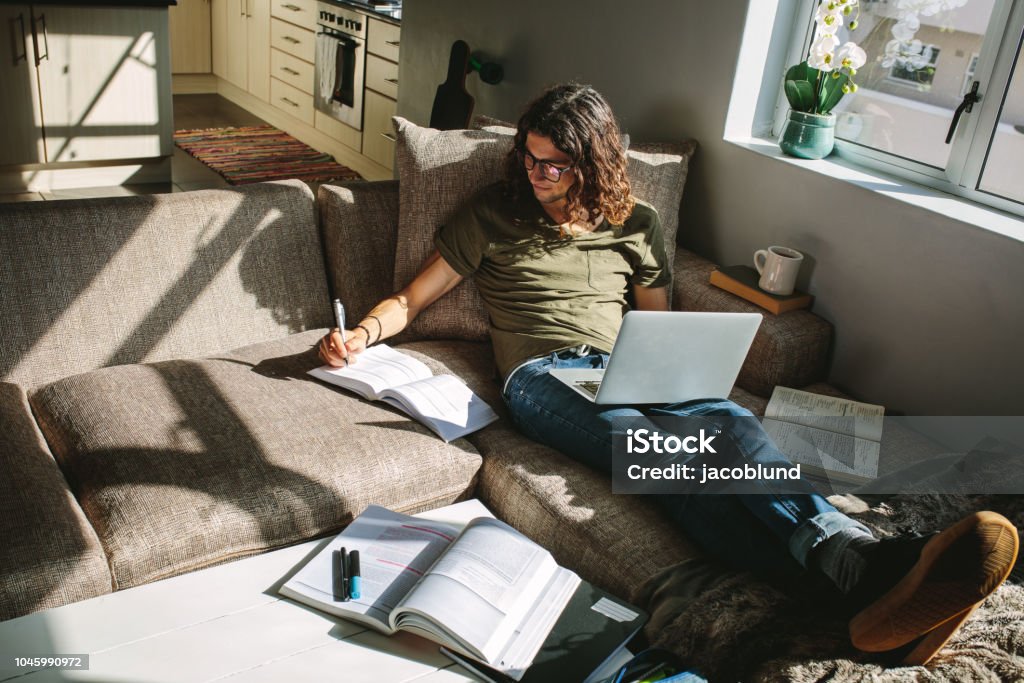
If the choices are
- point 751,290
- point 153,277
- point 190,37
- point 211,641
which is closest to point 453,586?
point 211,641

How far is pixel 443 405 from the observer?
1.96 meters

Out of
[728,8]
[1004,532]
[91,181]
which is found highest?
[728,8]

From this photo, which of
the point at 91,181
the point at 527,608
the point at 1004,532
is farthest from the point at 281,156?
the point at 1004,532

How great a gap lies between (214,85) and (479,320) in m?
5.48

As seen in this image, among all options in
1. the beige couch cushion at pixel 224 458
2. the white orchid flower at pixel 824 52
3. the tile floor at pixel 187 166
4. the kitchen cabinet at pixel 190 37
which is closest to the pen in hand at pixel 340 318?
the beige couch cushion at pixel 224 458

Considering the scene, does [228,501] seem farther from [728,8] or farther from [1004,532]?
[728,8]

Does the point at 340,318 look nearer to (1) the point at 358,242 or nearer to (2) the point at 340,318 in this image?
(2) the point at 340,318

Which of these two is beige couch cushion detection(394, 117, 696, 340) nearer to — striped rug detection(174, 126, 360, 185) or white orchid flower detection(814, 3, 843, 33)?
white orchid flower detection(814, 3, 843, 33)

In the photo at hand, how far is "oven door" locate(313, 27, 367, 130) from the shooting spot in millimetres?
4855

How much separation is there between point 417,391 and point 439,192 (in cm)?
56

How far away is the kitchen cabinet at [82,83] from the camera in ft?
13.1

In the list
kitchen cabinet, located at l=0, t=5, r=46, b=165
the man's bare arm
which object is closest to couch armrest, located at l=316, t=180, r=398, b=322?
the man's bare arm

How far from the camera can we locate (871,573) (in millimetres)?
1408

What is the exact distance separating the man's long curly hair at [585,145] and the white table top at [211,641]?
1123 millimetres
